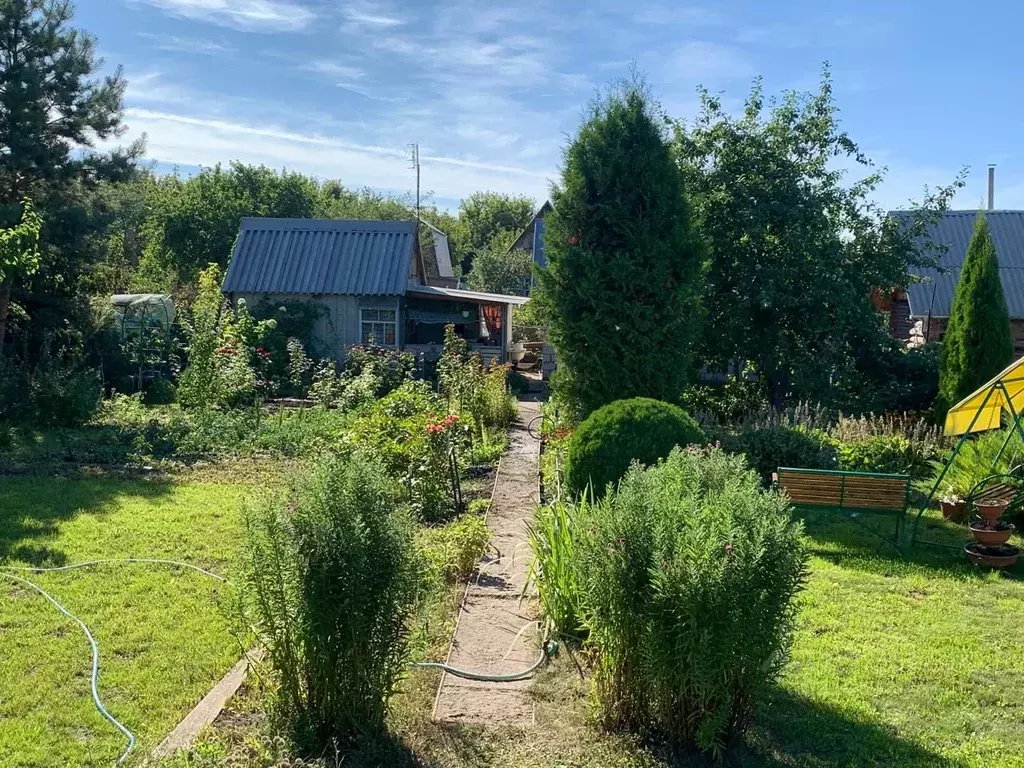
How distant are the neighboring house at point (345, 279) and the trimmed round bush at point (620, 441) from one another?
12.2 metres

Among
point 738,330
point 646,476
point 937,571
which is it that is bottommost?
point 937,571

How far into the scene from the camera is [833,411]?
13.4 metres

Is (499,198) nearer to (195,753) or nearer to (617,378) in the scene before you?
(617,378)

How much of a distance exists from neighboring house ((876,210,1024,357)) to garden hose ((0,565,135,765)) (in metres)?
16.9

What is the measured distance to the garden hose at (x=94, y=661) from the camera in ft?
12.6

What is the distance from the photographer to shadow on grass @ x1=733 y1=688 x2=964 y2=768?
3.85 m

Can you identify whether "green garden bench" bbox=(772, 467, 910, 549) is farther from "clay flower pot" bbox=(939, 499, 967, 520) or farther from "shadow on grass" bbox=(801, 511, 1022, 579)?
"clay flower pot" bbox=(939, 499, 967, 520)

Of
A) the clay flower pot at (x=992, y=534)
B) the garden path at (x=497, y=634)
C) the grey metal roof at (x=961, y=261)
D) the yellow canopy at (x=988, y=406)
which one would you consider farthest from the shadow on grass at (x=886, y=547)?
the grey metal roof at (x=961, y=261)

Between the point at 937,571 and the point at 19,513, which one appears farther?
the point at 19,513

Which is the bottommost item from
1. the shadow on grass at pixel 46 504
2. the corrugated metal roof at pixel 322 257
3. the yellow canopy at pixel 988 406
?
the shadow on grass at pixel 46 504

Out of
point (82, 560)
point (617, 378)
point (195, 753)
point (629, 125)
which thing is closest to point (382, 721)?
point (195, 753)

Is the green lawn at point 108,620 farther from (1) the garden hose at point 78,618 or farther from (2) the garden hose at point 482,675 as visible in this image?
(2) the garden hose at point 482,675

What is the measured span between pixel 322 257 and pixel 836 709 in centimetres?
1842

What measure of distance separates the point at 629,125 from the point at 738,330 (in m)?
4.20
